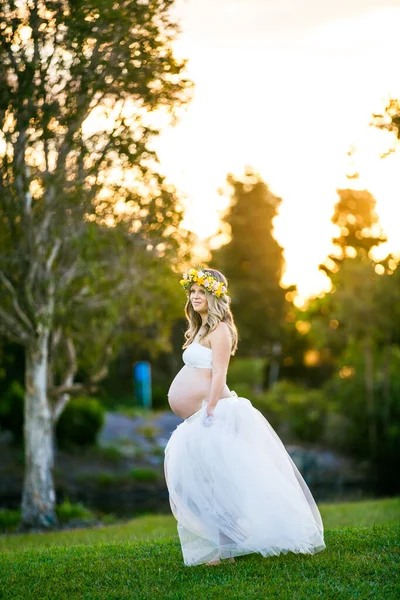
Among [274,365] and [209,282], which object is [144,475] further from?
[274,365]

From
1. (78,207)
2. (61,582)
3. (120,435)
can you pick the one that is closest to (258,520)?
(61,582)

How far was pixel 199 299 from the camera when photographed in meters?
7.15

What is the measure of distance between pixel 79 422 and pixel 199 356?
1954 cm

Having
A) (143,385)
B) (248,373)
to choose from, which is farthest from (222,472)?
(248,373)

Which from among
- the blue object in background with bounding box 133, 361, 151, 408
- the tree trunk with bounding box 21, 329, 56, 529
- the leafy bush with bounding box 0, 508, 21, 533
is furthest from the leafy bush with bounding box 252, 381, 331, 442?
the tree trunk with bounding box 21, 329, 56, 529

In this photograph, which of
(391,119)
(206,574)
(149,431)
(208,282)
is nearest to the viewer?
(206,574)

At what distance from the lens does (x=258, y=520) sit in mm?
6617

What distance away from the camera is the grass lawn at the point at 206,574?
235 inches

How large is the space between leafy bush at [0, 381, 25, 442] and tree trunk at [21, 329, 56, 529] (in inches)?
361

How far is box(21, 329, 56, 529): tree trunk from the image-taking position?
1475cm

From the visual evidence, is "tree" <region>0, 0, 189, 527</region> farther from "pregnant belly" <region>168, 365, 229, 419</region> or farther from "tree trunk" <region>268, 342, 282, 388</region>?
"tree trunk" <region>268, 342, 282, 388</region>

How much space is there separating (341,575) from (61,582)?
7.76ft

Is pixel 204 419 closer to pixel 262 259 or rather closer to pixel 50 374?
pixel 50 374

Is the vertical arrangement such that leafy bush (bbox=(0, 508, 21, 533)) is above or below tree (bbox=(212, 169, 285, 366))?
below
